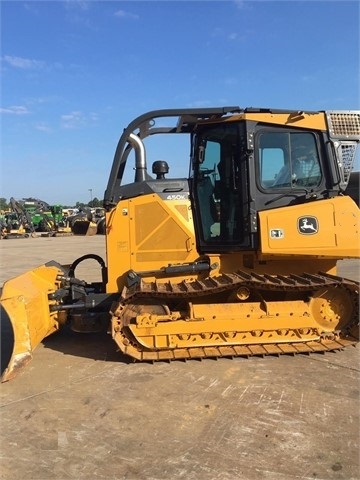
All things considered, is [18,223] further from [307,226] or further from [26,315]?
[307,226]

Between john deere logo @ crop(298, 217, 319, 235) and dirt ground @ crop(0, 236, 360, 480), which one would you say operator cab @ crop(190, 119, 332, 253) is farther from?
dirt ground @ crop(0, 236, 360, 480)

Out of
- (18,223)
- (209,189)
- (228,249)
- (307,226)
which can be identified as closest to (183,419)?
(228,249)

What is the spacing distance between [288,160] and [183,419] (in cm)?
340

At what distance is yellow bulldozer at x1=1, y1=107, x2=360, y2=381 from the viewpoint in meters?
5.23

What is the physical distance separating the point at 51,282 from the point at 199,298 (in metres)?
2.01

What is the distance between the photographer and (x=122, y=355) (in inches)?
214

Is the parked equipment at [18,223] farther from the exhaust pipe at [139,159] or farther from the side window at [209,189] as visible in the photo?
the side window at [209,189]

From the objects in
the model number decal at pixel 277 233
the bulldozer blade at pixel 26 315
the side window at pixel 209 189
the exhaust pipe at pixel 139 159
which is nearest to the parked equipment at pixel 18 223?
the bulldozer blade at pixel 26 315

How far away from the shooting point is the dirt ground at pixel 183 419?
10.2 feet

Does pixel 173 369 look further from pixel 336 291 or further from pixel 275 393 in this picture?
pixel 336 291

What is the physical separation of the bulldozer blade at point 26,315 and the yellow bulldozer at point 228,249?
25 mm

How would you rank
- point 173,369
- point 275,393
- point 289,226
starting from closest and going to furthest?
point 275,393
point 173,369
point 289,226

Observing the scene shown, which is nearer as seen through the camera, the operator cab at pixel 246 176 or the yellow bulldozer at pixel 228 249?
the yellow bulldozer at pixel 228 249

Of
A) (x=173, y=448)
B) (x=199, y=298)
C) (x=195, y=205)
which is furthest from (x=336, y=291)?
(x=173, y=448)
